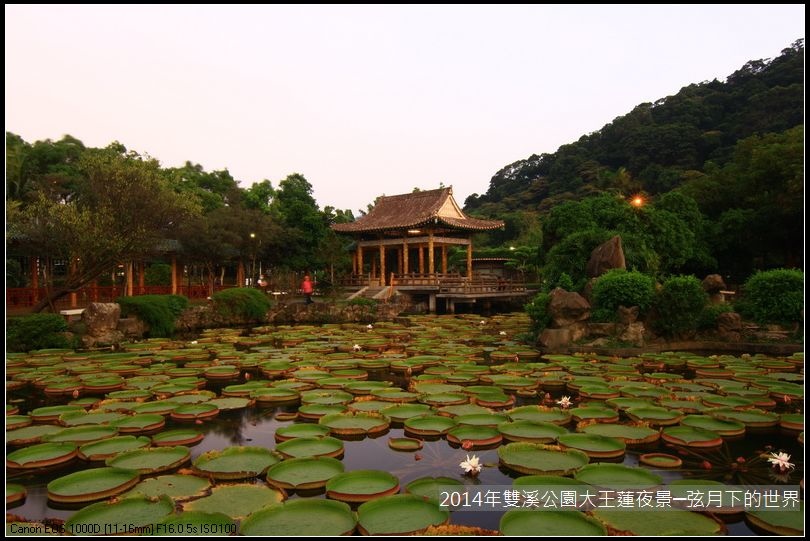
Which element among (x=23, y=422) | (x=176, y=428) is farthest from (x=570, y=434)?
(x=23, y=422)

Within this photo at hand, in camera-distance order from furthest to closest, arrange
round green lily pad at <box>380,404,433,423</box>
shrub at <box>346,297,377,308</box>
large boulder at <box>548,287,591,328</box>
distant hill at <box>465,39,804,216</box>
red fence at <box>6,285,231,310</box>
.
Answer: distant hill at <box>465,39,804,216</box> < shrub at <box>346,297,377,308</box> < red fence at <box>6,285,231,310</box> < large boulder at <box>548,287,591,328</box> < round green lily pad at <box>380,404,433,423</box>

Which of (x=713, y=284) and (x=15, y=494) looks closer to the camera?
(x=15, y=494)

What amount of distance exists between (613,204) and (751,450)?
16414 mm

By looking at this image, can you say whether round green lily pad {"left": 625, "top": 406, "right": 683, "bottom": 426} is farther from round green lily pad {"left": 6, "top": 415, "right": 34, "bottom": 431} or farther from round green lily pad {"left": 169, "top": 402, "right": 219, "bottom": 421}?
round green lily pad {"left": 6, "top": 415, "right": 34, "bottom": 431}

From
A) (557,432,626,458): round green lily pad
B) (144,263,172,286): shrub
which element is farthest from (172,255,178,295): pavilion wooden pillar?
(557,432,626,458): round green lily pad

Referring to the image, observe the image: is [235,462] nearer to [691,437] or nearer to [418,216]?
[691,437]

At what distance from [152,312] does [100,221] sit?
3332mm

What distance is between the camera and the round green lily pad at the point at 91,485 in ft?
13.4

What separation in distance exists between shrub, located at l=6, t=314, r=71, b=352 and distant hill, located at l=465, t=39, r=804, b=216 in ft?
110

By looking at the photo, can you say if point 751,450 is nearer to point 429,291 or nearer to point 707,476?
point 707,476

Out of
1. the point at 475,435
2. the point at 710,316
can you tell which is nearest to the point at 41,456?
the point at 475,435

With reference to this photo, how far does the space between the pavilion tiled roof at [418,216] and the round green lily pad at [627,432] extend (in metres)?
21.8

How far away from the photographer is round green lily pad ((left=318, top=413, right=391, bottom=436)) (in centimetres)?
592

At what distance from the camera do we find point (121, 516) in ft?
11.9
